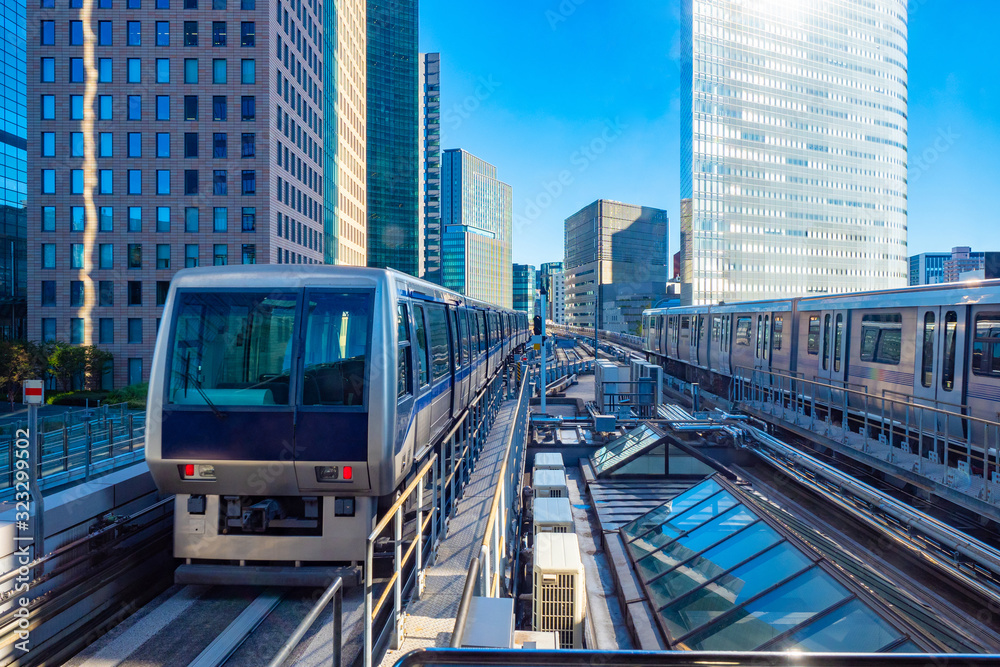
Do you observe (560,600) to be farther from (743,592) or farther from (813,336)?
(813,336)

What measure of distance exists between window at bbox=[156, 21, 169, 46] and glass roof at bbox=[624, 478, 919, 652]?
45.1 meters

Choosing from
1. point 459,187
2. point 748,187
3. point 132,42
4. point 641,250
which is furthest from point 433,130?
point 132,42

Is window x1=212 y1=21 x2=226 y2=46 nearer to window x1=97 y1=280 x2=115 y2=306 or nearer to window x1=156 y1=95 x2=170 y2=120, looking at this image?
window x1=156 y1=95 x2=170 y2=120

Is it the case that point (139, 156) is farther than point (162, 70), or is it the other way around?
point (162, 70)

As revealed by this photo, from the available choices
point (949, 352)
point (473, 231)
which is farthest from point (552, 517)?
point (473, 231)

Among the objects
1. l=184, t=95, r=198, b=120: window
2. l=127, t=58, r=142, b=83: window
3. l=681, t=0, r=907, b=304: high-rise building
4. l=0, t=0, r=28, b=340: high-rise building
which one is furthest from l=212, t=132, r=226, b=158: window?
l=681, t=0, r=907, b=304: high-rise building

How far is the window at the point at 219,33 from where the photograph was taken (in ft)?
128

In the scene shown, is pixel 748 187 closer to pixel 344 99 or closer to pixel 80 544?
pixel 344 99

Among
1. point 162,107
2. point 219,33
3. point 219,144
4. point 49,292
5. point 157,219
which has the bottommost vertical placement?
point 49,292

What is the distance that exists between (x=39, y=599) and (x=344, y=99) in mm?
67260

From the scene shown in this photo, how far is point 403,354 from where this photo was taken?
5668 mm

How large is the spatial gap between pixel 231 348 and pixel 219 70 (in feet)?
137

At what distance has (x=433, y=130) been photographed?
12612cm

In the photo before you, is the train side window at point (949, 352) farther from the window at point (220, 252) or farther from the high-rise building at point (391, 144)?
the high-rise building at point (391, 144)
